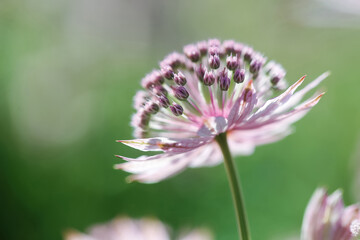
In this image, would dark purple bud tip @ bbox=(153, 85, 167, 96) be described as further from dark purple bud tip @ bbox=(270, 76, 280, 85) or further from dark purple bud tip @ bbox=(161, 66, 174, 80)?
dark purple bud tip @ bbox=(270, 76, 280, 85)

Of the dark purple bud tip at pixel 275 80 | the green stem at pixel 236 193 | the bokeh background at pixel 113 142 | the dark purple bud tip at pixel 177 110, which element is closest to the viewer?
the green stem at pixel 236 193

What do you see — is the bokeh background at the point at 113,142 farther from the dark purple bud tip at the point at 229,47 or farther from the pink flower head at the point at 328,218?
the pink flower head at the point at 328,218

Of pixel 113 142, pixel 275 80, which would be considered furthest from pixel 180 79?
pixel 113 142

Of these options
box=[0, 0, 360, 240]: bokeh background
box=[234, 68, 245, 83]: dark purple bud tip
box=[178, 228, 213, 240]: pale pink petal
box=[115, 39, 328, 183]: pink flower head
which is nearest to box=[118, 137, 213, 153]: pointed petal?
box=[115, 39, 328, 183]: pink flower head

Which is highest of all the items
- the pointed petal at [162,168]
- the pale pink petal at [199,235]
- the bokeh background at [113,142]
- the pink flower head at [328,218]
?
the bokeh background at [113,142]

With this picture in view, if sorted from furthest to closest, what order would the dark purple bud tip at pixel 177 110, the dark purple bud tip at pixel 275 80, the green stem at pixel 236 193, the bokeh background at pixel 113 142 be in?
the bokeh background at pixel 113 142 → the dark purple bud tip at pixel 275 80 → the dark purple bud tip at pixel 177 110 → the green stem at pixel 236 193

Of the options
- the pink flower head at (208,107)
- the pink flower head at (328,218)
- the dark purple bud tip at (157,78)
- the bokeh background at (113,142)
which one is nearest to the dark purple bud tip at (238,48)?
the pink flower head at (208,107)

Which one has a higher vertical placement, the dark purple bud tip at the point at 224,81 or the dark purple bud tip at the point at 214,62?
the dark purple bud tip at the point at 214,62
